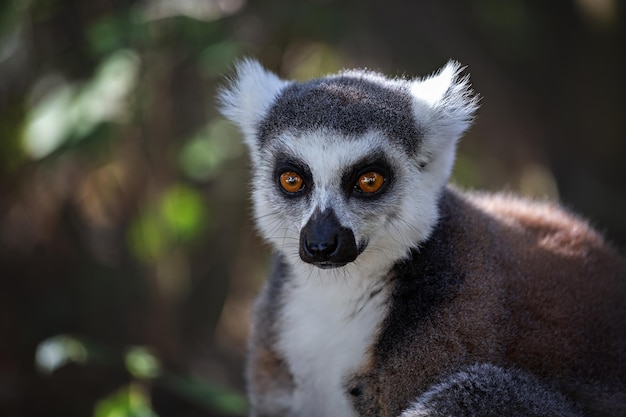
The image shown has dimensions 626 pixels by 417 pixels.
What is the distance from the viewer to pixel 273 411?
14.2 feet

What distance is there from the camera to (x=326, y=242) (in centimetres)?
352

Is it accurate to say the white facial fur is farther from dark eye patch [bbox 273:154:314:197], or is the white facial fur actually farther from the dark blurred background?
the dark blurred background

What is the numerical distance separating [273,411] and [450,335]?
1240 mm

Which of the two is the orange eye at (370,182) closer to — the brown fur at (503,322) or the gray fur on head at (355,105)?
the gray fur on head at (355,105)

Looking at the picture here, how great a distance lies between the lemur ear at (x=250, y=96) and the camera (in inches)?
169

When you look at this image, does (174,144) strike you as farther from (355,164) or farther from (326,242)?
(326,242)

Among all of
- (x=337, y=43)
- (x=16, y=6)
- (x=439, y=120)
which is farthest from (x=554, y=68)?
(x=16, y=6)

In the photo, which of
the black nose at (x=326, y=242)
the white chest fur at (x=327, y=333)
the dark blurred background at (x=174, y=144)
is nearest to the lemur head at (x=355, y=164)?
the black nose at (x=326, y=242)

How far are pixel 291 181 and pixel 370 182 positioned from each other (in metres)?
0.40

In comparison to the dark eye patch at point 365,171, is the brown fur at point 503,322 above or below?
below

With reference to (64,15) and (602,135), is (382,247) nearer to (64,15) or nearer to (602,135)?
(602,135)

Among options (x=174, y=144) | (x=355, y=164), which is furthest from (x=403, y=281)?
(x=174, y=144)

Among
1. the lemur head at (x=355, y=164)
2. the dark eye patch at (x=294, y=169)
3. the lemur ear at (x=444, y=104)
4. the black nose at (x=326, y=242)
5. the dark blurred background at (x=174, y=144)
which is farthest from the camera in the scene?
the dark blurred background at (x=174, y=144)

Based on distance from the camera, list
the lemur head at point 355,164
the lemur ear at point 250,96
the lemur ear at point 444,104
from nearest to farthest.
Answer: the lemur head at point 355,164 → the lemur ear at point 444,104 → the lemur ear at point 250,96
